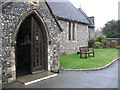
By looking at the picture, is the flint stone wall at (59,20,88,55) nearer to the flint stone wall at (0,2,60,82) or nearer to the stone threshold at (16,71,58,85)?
the stone threshold at (16,71,58,85)

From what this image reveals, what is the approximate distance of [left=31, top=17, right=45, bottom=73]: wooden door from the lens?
22.0 ft

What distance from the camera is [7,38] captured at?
17.7ft

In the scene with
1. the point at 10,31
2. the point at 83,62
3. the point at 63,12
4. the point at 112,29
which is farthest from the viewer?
the point at 112,29

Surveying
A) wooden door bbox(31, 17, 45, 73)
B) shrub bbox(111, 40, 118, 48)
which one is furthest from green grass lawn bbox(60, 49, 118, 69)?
shrub bbox(111, 40, 118, 48)

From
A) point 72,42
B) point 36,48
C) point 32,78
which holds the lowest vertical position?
point 32,78

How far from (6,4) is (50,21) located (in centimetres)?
268

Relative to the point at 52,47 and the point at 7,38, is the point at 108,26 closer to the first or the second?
the point at 52,47

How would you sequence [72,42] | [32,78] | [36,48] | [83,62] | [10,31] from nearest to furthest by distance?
[10,31] → [32,78] → [36,48] → [83,62] → [72,42]

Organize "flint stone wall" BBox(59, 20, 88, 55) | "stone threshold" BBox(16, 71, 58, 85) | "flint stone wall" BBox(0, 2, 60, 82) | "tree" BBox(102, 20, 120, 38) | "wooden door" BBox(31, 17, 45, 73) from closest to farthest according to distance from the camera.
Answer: "flint stone wall" BBox(0, 2, 60, 82)
"stone threshold" BBox(16, 71, 58, 85)
"wooden door" BBox(31, 17, 45, 73)
"flint stone wall" BBox(59, 20, 88, 55)
"tree" BBox(102, 20, 120, 38)

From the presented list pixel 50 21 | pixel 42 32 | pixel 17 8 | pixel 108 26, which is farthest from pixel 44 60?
pixel 108 26

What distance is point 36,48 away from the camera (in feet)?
22.7

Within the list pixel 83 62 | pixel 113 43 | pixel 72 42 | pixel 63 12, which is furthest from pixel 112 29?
pixel 83 62

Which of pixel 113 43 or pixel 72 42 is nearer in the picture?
pixel 72 42

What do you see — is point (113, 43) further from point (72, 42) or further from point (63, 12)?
point (63, 12)
